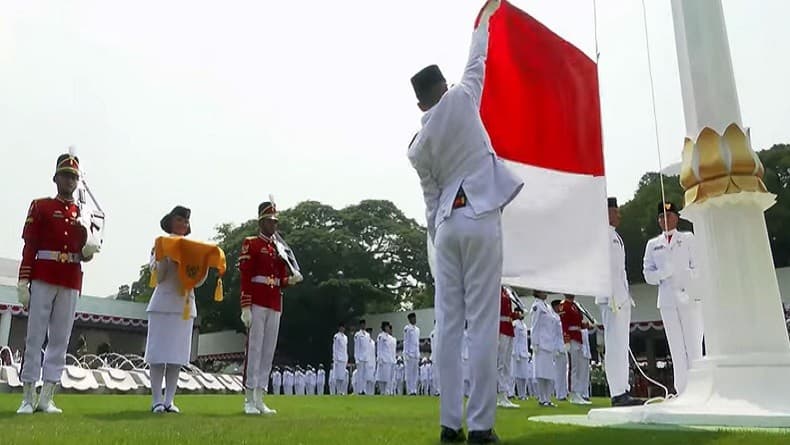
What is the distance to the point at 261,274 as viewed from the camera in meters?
8.18

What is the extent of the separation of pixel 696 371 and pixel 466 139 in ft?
9.88

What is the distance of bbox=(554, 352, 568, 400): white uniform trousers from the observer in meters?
16.1

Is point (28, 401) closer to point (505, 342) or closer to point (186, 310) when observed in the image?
point (186, 310)

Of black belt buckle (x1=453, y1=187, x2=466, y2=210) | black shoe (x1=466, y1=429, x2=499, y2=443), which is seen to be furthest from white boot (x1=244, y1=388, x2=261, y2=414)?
black belt buckle (x1=453, y1=187, x2=466, y2=210)

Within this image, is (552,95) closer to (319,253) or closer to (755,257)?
(755,257)

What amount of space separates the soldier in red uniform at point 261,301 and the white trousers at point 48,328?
1870mm

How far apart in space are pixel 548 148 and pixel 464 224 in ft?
8.53

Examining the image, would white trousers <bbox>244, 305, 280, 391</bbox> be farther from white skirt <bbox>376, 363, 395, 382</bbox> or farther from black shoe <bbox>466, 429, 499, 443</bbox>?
white skirt <bbox>376, 363, 395, 382</bbox>

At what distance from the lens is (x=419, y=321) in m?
38.5

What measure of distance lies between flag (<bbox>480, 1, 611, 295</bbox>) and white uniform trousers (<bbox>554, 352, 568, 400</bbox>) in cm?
1027

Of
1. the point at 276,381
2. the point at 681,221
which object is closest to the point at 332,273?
the point at 276,381

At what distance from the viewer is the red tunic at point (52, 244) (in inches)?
275

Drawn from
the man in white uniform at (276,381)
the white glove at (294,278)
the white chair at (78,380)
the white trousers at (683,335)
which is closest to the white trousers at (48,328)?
the white glove at (294,278)

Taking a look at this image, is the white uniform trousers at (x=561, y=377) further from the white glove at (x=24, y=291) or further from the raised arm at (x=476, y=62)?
the raised arm at (x=476, y=62)
